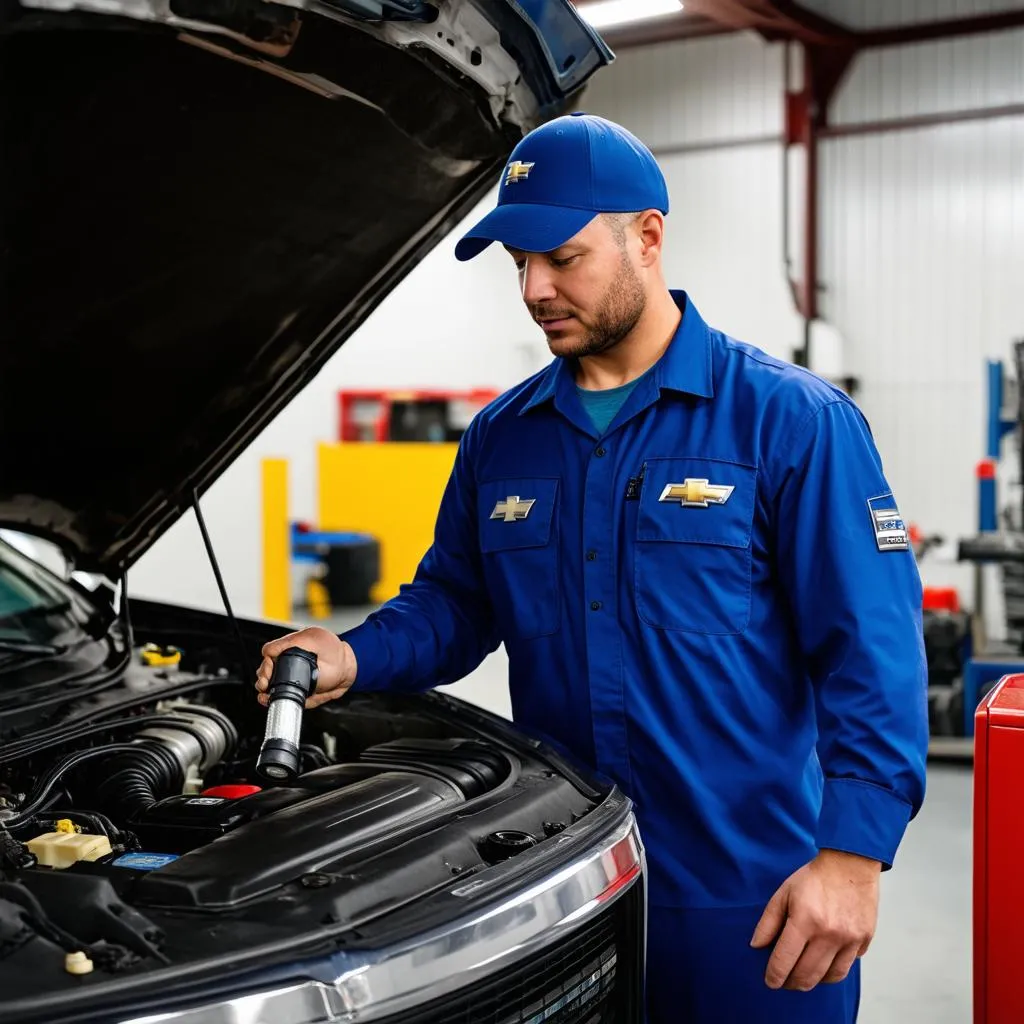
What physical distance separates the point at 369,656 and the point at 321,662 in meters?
0.10

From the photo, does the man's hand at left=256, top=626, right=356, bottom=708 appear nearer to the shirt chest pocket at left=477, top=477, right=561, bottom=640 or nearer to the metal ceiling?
the shirt chest pocket at left=477, top=477, right=561, bottom=640

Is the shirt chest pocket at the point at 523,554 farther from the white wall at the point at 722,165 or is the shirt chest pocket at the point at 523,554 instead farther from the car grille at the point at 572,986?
the white wall at the point at 722,165

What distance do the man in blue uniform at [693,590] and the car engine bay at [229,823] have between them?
149 millimetres

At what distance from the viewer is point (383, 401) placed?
399 inches

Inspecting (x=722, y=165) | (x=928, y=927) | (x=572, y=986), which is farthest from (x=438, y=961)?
(x=722, y=165)

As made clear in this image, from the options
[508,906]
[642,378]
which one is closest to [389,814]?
[508,906]

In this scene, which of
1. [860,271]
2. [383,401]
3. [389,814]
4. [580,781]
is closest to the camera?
[389,814]

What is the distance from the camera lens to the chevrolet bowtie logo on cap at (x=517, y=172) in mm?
1643

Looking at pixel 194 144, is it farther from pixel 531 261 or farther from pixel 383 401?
pixel 383 401

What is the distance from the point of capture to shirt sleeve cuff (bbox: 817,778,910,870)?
56.4 inches

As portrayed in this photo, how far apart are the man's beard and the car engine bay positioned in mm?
546

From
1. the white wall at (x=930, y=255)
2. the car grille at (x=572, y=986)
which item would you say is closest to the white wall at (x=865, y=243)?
the white wall at (x=930, y=255)

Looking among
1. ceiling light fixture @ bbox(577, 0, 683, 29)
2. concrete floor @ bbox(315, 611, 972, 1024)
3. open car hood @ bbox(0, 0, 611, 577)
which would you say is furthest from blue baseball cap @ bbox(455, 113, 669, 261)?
ceiling light fixture @ bbox(577, 0, 683, 29)

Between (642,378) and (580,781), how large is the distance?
1.79 feet
